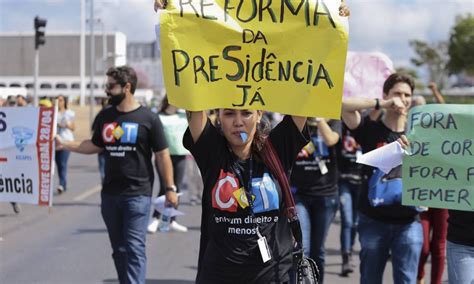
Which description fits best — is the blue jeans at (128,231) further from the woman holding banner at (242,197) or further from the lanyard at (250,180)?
the lanyard at (250,180)

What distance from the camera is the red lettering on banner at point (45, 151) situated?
6.19 m

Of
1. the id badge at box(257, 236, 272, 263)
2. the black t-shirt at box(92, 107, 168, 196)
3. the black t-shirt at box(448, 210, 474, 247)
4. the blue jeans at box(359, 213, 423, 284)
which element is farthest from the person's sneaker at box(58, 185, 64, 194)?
the id badge at box(257, 236, 272, 263)

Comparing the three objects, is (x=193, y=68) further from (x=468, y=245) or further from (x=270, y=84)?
(x=468, y=245)

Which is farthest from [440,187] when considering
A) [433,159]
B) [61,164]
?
[61,164]

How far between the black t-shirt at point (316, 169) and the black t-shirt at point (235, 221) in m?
2.86

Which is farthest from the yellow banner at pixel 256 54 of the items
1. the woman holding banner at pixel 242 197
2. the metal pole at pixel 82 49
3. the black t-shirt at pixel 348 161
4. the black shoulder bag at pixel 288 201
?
the metal pole at pixel 82 49

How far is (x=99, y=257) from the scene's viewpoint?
27.8 ft

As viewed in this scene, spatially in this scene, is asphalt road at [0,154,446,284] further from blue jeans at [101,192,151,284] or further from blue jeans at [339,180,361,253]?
blue jeans at [101,192,151,284]

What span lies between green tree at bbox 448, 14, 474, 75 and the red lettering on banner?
49344mm

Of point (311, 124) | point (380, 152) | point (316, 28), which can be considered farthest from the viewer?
point (311, 124)

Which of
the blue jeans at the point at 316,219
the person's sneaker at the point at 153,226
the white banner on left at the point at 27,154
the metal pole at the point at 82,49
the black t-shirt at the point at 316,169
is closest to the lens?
the white banner on left at the point at 27,154

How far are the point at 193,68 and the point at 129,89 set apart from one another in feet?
8.91

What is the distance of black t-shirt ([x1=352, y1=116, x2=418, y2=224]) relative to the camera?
16.7 feet

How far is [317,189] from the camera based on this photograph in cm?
655
